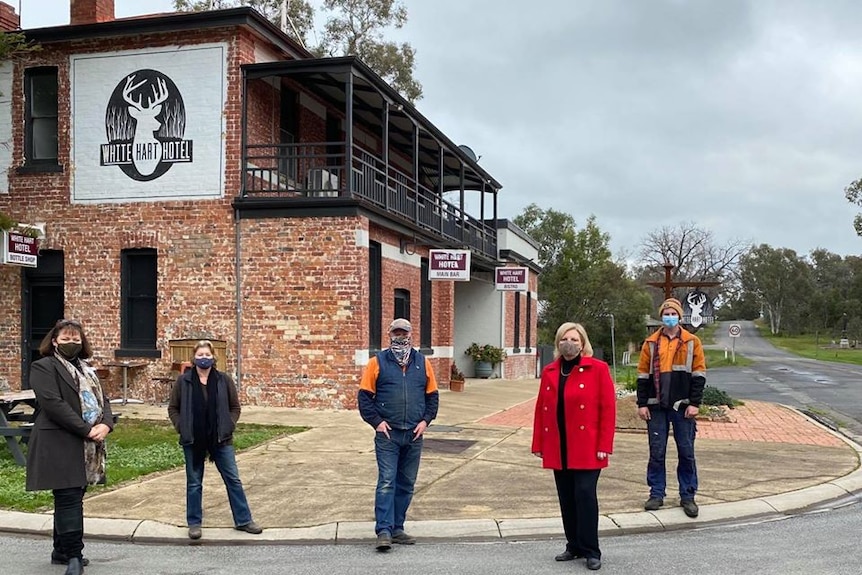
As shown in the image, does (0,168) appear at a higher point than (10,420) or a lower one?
higher

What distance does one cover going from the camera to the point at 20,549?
651cm

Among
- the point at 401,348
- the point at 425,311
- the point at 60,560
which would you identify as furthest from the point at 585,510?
the point at 425,311

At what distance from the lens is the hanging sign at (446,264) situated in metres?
19.0

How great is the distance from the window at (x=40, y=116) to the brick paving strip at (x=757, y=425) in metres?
10.1

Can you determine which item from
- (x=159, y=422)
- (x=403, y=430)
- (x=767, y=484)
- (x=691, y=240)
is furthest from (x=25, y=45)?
(x=691, y=240)

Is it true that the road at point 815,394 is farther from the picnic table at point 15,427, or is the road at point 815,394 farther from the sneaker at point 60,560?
the picnic table at point 15,427

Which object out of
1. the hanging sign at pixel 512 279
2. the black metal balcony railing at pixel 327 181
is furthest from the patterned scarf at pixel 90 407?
the hanging sign at pixel 512 279

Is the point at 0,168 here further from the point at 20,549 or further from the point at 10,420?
the point at 20,549

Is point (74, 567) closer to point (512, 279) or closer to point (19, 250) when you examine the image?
point (19, 250)

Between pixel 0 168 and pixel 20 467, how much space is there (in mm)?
9689

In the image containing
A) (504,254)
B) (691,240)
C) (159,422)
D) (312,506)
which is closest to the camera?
(312,506)

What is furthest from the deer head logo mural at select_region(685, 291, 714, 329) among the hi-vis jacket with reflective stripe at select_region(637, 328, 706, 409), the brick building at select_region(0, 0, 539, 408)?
the hi-vis jacket with reflective stripe at select_region(637, 328, 706, 409)

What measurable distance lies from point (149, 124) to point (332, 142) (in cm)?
347

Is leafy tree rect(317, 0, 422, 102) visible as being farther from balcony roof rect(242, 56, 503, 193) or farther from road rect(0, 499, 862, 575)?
road rect(0, 499, 862, 575)
